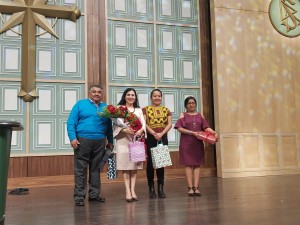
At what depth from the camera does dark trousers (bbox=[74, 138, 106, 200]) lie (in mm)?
3359

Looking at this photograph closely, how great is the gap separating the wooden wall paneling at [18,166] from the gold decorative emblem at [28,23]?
825 mm

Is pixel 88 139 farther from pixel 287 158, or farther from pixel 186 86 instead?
pixel 287 158

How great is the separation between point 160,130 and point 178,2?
3.20 metres

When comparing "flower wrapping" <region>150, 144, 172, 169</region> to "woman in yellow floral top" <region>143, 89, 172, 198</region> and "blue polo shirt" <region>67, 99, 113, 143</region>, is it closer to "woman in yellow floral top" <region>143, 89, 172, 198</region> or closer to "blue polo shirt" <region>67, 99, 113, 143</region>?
"woman in yellow floral top" <region>143, 89, 172, 198</region>

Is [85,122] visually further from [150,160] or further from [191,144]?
[191,144]

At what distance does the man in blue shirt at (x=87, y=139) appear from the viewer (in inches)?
133

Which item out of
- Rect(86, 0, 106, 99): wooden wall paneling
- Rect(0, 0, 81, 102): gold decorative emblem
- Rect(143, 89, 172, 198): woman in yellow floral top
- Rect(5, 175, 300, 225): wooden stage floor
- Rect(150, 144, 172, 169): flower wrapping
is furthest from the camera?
Rect(86, 0, 106, 99): wooden wall paneling

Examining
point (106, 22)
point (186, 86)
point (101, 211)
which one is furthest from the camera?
point (186, 86)

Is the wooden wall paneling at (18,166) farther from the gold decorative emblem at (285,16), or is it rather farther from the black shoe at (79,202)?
the gold decorative emblem at (285,16)

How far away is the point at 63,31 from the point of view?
543cm

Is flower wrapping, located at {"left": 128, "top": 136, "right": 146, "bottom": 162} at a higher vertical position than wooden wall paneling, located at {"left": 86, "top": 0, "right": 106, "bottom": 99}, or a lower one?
lower

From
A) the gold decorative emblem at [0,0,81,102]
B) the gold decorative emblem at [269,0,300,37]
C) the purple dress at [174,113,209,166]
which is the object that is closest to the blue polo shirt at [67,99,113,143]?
the purple dress at [174,113,209,166]

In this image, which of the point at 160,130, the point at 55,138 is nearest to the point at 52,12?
the point at 55,138

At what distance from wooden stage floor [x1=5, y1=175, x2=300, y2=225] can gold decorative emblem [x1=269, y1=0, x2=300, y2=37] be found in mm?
3414
